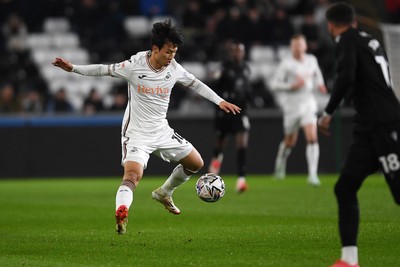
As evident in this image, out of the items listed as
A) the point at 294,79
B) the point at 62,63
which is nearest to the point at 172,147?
the point at 62,63

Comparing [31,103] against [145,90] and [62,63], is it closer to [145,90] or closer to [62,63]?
[145,90]

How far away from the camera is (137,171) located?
980 centimetres

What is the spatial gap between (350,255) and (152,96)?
3.77 m

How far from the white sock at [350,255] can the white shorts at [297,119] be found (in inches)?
443

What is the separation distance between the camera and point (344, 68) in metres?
7.30

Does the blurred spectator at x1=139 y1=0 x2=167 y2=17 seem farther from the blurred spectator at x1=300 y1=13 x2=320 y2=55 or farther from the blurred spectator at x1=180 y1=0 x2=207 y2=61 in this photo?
the blurred spectator at x1=300 y1=13 x2=320 y2=55

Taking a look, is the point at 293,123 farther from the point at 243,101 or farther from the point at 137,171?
the point at 137,171

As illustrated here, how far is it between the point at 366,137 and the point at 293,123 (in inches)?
456

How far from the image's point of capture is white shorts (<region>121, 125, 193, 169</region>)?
10.0 meters

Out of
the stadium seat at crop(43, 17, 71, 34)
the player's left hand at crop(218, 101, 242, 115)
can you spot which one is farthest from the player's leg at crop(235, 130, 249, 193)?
the stadium seat at crop(43, 17, 71, 34)

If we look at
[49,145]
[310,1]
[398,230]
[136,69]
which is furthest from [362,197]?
[310,1]

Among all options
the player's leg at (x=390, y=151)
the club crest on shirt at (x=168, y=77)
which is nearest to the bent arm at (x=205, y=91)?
the club crest on shirt at (x=168, y=77)

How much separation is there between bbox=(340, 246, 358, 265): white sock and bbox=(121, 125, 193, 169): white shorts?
10.7 ft

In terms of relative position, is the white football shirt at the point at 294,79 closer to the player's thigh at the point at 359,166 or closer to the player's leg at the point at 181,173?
the player's leg at the point at 181,173
